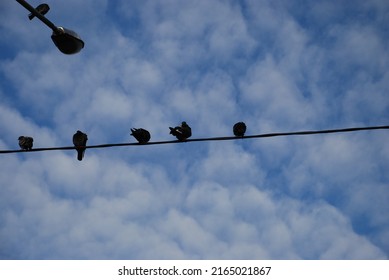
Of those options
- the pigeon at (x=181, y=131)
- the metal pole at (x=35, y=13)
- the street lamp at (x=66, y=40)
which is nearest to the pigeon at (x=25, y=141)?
the pigeon at (x=181, y=131)

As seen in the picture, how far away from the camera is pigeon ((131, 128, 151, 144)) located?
31.7 feet

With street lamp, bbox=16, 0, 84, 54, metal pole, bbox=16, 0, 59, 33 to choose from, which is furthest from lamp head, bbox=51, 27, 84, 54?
metal pole, bbox=16, 0, 59, 33

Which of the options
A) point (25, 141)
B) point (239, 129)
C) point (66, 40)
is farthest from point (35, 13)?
point (25, 141)

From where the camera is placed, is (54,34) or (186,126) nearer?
(54,34)

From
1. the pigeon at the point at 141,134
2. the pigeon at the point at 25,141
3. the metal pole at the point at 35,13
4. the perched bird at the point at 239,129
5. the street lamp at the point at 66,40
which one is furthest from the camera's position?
the pigeon at the point at 25,141

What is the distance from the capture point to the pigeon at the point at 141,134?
967 cm

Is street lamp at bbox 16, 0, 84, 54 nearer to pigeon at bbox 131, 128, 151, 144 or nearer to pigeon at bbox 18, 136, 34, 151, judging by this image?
pigeon at bbox 131, 128, 151, 144

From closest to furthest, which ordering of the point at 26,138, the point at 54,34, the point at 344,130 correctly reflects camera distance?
the point at 344,130, the point at 54,34, the point at 26,138

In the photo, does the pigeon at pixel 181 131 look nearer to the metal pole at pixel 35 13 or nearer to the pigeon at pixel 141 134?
the pigeon at pixel 141 134
